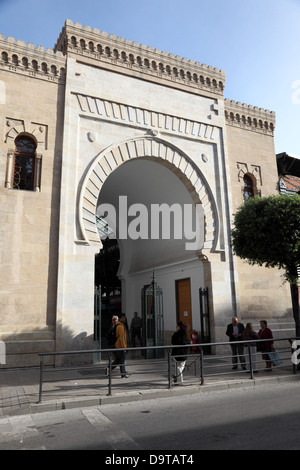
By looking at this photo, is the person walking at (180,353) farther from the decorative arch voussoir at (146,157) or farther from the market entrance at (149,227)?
the decorative arch voussoir at (146,157)

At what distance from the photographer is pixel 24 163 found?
37.9 feet

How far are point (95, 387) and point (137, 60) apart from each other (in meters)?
11.5

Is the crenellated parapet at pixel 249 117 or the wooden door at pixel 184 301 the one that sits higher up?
the crenellated parapet at pixel 249 117

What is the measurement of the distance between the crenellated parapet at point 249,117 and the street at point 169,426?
39.1ft

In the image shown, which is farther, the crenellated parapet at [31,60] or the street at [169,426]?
the crenellated parapet at [31,60]

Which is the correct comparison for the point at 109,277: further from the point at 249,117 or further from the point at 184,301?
the point at 249,117

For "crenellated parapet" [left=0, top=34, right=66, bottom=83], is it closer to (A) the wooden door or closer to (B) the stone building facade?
(B) the stone building facade

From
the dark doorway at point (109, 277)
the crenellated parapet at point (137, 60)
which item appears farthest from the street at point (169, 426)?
the dark doorway at point (109, 277)

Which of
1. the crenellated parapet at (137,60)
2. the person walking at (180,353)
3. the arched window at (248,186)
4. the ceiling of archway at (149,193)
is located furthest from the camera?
the arched window at (248,186)

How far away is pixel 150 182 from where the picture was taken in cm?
1553

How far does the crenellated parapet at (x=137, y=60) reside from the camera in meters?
12.6

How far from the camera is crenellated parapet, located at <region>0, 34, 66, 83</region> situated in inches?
452
